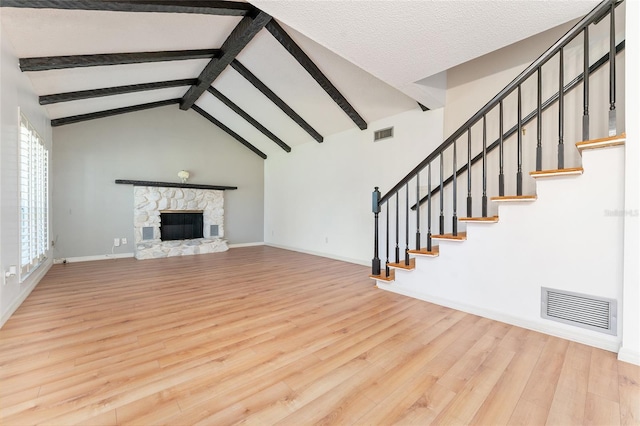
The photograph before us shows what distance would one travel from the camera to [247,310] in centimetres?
274

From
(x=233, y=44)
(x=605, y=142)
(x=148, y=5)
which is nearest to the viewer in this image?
(x=605, y=142)

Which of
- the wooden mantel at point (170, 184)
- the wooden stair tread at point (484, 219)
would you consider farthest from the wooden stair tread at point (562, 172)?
the wooden mantel at point (170, 184)

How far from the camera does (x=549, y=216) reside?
7.27ft

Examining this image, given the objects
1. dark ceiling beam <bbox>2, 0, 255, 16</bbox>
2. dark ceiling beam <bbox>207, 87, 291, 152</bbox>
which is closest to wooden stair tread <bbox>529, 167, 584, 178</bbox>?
dark ceiling beam <bbox>2, 0, 255, 16</bbox>

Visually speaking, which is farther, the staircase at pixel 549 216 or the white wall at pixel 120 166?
the white wall at pixel 120 166

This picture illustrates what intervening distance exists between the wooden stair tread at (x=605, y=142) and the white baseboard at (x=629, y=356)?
1.39 metres

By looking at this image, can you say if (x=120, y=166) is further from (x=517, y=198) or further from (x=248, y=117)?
(x=517, y=198)

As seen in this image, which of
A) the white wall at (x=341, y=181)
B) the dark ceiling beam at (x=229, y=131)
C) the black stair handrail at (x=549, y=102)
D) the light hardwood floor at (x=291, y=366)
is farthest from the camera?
the dark ceiling beam at (x=229, y=131)

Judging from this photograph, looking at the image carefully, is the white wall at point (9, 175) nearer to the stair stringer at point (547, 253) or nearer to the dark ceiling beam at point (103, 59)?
the dark ceiling beam at point (103, 59)

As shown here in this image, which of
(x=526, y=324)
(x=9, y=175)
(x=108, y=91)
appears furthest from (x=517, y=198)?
(x=108, y=91)

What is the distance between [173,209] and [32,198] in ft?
9.67

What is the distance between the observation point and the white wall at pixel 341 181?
4434 mm

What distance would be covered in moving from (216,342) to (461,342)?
1869 millimetres

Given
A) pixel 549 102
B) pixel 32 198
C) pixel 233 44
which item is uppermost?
pixel 233 44
